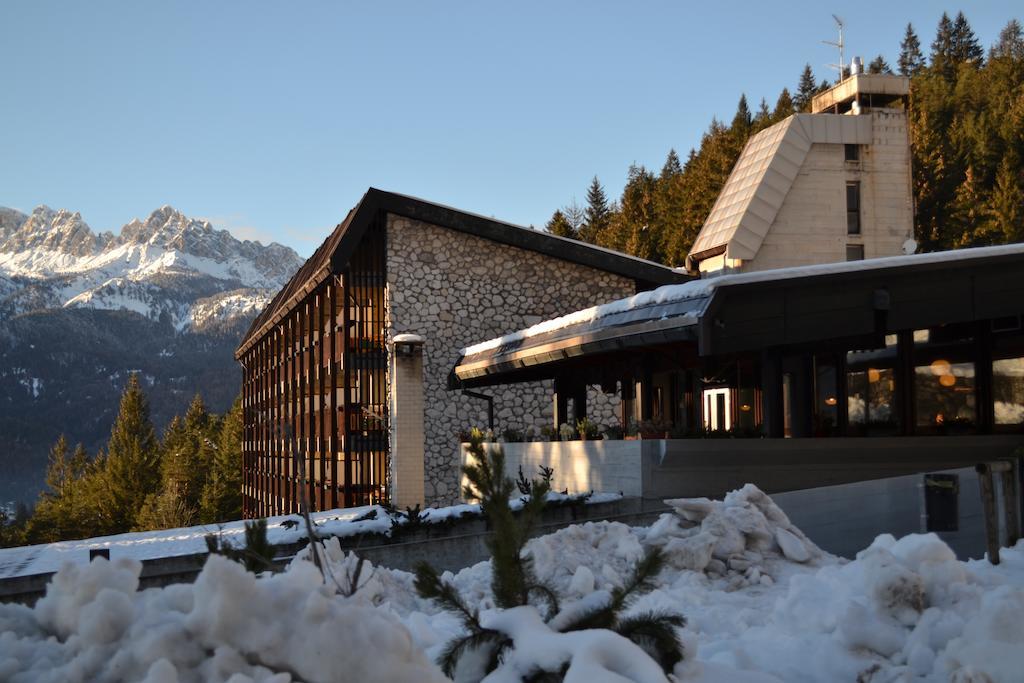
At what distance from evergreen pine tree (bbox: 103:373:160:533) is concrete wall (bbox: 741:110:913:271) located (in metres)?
53.6

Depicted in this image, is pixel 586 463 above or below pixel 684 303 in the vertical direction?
below

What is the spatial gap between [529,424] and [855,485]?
48.1ft

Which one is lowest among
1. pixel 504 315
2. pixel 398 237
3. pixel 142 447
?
pixel 142 447

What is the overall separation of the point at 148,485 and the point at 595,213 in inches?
1571

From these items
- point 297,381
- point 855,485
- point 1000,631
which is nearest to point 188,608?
point 1000,631

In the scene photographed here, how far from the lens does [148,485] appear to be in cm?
8188

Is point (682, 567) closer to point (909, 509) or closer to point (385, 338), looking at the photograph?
point (909, 509)

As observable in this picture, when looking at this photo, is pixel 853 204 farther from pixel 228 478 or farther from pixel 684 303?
pixel 228 478

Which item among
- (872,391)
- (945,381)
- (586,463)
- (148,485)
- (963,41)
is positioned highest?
(963,41)

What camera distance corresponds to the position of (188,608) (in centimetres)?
453

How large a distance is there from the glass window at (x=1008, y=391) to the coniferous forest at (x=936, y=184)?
3726cm

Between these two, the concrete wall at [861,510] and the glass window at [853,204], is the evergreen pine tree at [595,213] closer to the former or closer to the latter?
the glass window at [853,204]

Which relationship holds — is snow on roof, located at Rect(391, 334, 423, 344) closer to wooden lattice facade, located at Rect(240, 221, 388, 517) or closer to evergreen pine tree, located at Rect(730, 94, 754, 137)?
wooden lattice facade, located at Rect(240, 221, 388, 517)

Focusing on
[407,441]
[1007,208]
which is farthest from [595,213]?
[407,441]
